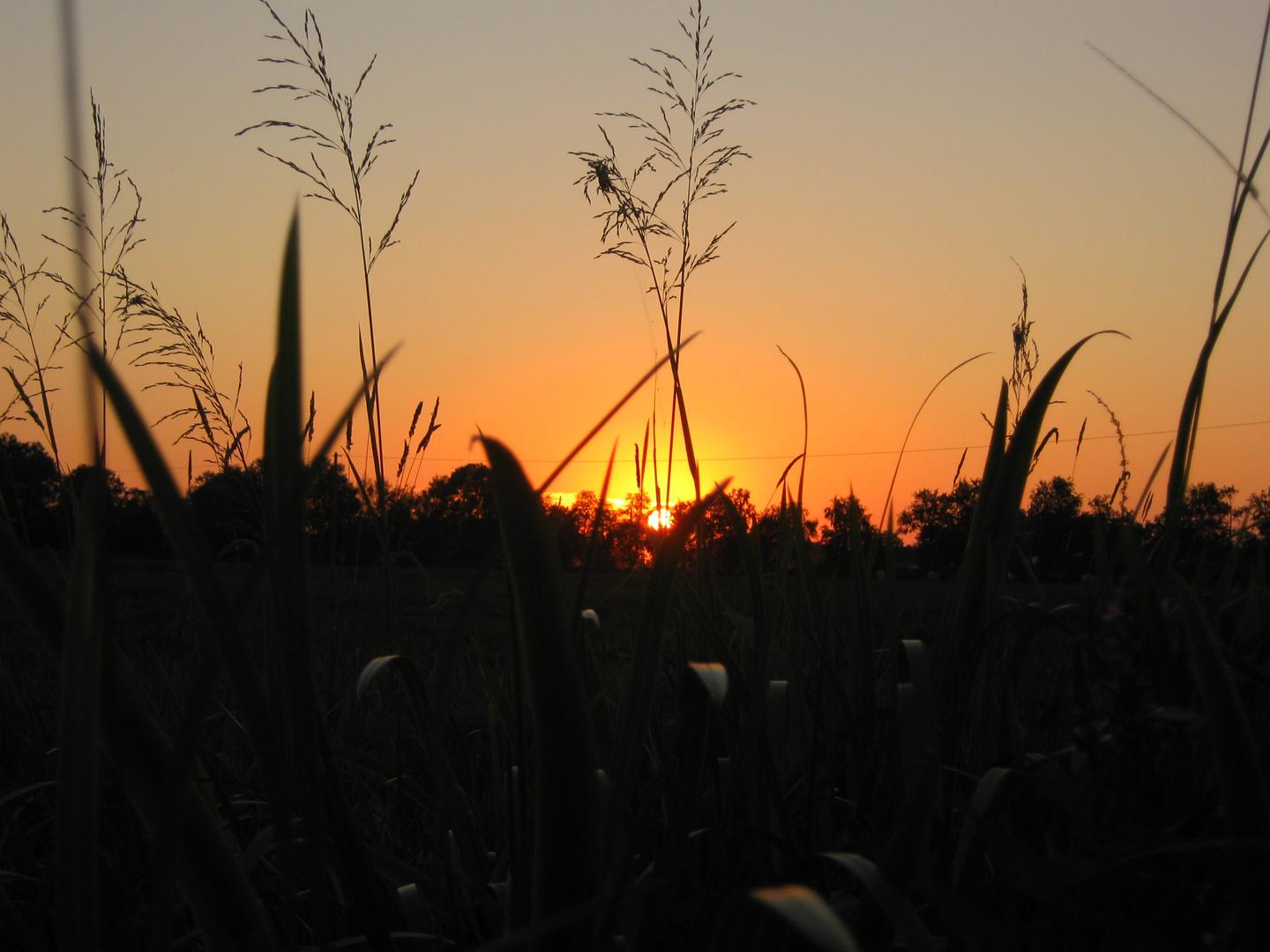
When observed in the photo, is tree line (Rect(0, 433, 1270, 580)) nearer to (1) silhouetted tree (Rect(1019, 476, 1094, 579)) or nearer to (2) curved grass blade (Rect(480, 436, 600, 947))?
(1) silhouetted tree (Rect(1019, 476, 1094, 579))

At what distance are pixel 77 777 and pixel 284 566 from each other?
19 centimetres

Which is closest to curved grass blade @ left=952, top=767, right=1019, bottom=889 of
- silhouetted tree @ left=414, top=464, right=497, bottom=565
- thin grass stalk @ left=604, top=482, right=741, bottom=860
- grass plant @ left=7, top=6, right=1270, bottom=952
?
grass plant @ left=7, top=6, right=1270, bottom=952

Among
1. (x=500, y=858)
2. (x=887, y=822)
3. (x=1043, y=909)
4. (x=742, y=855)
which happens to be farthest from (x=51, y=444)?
(x=1043, y=909)

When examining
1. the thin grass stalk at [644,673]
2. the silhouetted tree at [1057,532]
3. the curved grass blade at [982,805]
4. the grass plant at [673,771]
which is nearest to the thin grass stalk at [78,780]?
the grass plant at [673,771]

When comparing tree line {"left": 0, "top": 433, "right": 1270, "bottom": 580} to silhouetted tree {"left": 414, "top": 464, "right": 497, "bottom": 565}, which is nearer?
tree line {"left": 0, "top": 433, "right": 1270, "bottom": 580}

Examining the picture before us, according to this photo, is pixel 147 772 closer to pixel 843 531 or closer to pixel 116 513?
pixel 843 531

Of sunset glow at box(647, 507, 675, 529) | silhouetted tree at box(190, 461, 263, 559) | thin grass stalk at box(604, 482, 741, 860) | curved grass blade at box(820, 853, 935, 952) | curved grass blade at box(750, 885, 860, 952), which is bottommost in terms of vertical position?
curved grass blade at box(820, 853, 935, 952)

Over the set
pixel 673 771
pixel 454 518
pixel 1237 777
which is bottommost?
pixel 673 771

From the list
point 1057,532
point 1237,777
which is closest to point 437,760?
point 1237,777

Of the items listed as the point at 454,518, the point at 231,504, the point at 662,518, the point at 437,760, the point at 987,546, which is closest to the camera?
the point at 437,760

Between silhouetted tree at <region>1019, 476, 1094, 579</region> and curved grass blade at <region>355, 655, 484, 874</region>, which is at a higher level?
silhouetted tree at <region>1019, 476, 1094, 579</region>

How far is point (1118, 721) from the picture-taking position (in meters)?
0.57

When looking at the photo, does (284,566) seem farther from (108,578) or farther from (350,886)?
(350,886)

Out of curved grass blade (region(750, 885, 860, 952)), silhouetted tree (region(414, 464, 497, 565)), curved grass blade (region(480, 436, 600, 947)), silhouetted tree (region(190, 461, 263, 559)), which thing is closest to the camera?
curved grass blade (region(750, 885, 860, 952))
